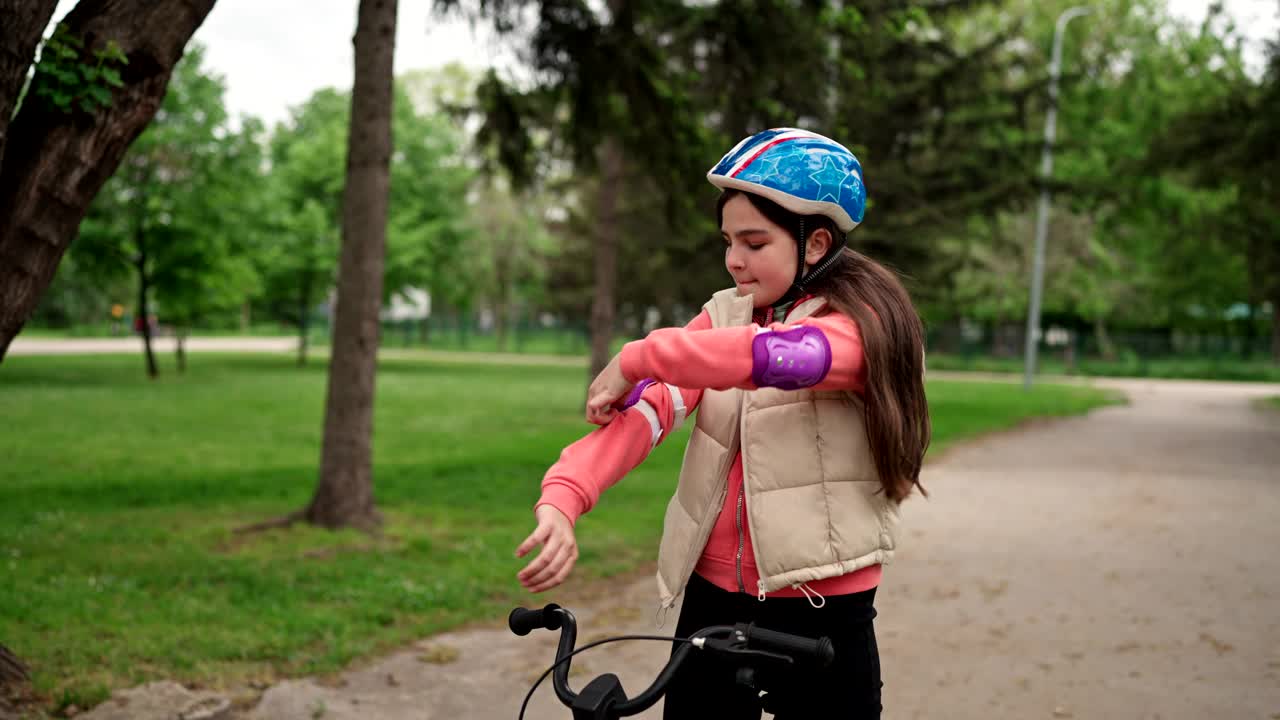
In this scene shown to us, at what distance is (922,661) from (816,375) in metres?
3.97

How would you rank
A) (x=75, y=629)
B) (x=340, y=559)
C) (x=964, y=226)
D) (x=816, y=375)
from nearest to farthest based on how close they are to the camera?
1. (x=816, y=375)
2. (x=75, y=629)
3. (x=340, y=559)
4. (x=964, y=226)

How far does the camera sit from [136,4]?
171 inches

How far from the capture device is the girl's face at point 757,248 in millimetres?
2205

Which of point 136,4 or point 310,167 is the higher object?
point 310,167

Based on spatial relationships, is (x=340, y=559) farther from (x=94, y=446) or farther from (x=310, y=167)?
(x=310, y=167)

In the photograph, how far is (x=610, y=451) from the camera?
2.17 meters

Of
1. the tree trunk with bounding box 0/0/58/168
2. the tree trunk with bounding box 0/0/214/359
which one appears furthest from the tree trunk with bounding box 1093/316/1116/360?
the tree trunk with bounding box 0/0/58/168

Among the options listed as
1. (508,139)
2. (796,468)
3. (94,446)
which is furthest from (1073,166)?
(796,468)

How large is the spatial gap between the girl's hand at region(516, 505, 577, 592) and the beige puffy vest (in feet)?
1.49

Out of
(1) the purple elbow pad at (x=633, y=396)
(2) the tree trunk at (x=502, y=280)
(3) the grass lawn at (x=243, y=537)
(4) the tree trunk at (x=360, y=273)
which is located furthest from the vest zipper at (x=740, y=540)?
(2) the tree trunk at (x=502, y=280)

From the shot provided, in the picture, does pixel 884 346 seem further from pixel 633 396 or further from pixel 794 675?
pixel 794 675

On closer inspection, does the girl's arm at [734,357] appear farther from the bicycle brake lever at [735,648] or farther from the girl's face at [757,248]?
the bicycle brake lever at [735,648]

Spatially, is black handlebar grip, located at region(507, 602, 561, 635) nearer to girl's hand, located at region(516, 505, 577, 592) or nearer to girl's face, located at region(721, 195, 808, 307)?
girl's hand, located at region(516, 505, 577, 592)

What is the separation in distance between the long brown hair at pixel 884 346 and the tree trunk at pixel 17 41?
291 cm
